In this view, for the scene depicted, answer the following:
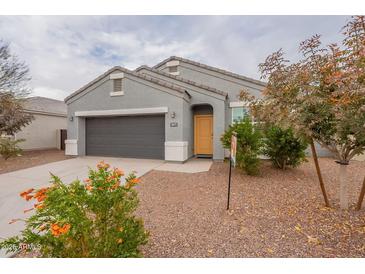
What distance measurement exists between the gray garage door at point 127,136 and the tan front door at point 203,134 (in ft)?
6.60

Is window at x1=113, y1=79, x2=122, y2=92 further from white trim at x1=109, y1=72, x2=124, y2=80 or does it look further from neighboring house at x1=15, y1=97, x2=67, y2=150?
neighboring house at x1=15, y1=97, x2=67, y2=150

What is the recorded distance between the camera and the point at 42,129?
47.8 feet

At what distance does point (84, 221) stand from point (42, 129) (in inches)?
647

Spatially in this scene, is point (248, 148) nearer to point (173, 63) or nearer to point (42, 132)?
point (173, 63)

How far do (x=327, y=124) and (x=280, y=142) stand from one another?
10.5ft

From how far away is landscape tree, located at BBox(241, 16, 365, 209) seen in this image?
8.83ft

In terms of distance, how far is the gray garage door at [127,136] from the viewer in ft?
30.6

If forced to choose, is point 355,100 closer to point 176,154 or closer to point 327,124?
point 327,124

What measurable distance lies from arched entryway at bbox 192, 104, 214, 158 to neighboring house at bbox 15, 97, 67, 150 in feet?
40.3

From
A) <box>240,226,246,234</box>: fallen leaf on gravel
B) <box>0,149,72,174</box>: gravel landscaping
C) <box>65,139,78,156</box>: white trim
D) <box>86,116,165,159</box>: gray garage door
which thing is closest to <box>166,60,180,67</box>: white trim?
<box>86,116,165,159</box>: gray garage door

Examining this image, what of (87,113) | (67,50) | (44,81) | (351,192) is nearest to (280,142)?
(351,192)

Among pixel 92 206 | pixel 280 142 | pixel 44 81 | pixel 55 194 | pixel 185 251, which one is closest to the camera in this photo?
pixel 55 194

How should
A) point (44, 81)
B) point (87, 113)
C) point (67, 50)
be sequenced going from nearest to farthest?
point (67, 50) < point (87, 113) < point (44, 81)
